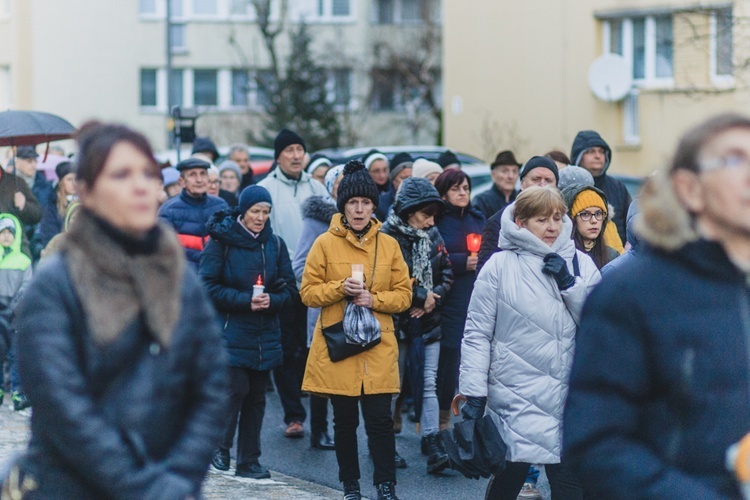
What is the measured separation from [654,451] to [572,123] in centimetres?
2589

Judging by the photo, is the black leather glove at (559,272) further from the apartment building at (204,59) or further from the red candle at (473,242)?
the apartment building at (204,59)

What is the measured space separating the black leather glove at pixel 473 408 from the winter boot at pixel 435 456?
6.63ft

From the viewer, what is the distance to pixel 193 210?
1048 cm

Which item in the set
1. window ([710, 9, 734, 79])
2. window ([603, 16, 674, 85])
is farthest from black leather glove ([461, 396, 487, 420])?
window ([603, 16, 674, 85])

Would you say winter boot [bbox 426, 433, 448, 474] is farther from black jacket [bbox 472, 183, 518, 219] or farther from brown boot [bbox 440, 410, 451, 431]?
black jacket [bbox 472, 183, 518, 219]

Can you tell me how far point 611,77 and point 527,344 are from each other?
2155 centimetres

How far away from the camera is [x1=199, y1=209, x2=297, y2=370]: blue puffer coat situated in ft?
27.7

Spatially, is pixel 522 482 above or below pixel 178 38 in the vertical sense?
below

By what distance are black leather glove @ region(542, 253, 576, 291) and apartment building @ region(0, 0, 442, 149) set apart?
3590 centimetres

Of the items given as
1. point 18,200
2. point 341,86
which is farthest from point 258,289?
point 341,86

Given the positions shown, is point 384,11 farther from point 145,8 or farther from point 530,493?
point 530,493

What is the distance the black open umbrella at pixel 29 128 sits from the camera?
11781 mm

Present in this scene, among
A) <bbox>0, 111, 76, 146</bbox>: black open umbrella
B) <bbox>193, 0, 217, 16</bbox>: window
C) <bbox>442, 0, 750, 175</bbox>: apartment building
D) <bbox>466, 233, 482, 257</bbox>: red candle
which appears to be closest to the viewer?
<bbox>466, 233, 482, 257</bbox>: red candle

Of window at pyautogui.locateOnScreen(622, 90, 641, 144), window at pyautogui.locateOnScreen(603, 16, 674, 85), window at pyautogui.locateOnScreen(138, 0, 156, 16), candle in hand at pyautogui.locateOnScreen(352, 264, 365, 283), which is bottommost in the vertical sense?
candle in hand at pyautogui.locateOnScreen(352, 264, 365, 283)
